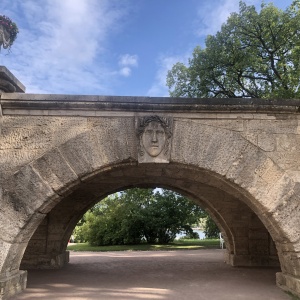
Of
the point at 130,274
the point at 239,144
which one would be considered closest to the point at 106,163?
the point at 239,144

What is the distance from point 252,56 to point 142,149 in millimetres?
12793

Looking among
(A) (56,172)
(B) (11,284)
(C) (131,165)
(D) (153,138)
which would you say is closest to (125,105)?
(D) (153,138)

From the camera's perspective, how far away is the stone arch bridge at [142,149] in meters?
4.57

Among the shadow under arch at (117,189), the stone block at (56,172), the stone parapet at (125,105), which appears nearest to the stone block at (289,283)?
the stone parapet at (125,105)

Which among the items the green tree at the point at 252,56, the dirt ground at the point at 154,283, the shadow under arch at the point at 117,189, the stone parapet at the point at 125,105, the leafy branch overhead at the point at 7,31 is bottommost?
the dirt ground at the point at 154,283

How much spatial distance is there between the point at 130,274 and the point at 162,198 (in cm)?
1352

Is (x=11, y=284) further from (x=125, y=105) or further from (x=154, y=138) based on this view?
(x=125, y=105)

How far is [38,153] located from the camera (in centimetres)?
474

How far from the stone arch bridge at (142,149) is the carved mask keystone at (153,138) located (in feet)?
0.05

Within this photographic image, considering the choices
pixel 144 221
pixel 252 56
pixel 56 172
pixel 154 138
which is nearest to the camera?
pixel 56 172

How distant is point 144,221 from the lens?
19656mm

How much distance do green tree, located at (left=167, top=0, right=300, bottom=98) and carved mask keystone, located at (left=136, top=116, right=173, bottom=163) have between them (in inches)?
437

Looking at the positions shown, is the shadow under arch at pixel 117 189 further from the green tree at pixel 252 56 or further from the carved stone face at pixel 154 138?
the green tree at pixel 252 56

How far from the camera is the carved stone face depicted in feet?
15.5
